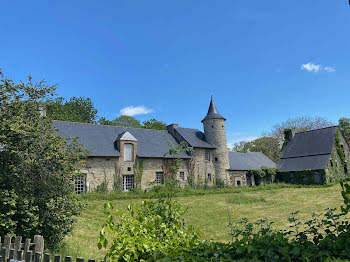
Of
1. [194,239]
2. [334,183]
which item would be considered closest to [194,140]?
[334,183]

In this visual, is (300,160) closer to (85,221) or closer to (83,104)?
(85,221)

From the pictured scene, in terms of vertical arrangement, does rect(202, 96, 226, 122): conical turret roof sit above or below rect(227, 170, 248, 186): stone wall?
above

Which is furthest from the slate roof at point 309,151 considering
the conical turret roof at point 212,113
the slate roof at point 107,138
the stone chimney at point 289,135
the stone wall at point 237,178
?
the slate roof at point 107,138

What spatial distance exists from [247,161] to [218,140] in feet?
18.2

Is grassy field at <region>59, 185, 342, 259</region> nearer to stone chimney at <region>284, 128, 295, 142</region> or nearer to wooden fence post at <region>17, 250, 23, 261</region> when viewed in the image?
wooden fence post at <region>17, 250, 23, 261</region>

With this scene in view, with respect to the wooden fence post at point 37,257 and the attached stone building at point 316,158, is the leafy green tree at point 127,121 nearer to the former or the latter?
the attached stone building at point 316,158

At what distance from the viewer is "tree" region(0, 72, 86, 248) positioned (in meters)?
6.55

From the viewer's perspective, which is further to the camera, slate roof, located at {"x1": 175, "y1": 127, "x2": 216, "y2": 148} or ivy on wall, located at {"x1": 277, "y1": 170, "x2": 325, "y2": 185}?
slate roof, located at {"x1": 175, "y1": 127, "x2": 216, "y2": 148}

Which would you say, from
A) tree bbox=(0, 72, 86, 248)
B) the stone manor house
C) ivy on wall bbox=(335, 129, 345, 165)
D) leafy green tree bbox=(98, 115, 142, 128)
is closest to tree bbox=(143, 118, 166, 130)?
leafy green tree bbox=(98, 115, 142, 128)

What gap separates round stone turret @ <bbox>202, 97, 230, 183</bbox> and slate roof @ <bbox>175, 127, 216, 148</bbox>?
2.51 ft

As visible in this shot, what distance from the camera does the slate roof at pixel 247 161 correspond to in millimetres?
31663

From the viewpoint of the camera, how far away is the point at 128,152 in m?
25.3

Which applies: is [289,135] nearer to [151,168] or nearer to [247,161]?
[247,161]

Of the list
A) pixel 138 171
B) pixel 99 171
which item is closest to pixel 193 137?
pixel 138 171
